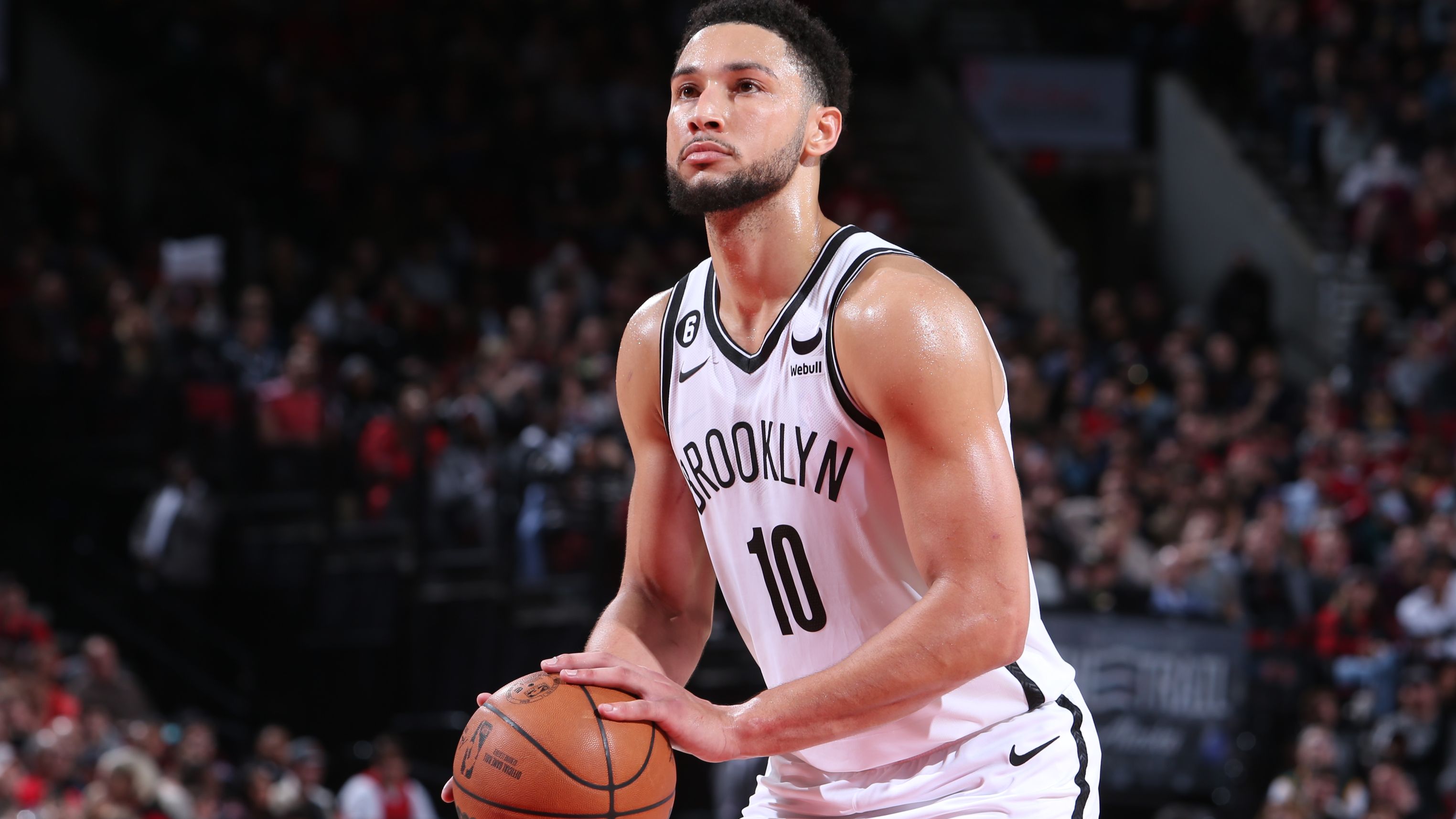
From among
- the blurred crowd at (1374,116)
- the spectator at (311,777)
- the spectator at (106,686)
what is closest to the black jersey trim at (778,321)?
the spectator at (311,777)

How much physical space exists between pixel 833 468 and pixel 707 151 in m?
0.65

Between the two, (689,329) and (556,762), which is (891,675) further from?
(689,329)

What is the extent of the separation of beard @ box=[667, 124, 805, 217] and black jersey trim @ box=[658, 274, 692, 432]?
0.33 metres

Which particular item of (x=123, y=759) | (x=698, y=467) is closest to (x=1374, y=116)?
(x=123, y=759)

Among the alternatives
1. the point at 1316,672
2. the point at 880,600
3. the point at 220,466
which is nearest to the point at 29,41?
the point at 220,466

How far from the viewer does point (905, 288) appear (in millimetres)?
3324

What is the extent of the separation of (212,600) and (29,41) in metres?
7.56

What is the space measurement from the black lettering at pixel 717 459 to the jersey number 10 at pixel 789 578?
0.12 metres

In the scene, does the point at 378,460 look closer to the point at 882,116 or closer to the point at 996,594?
the point at 996,594

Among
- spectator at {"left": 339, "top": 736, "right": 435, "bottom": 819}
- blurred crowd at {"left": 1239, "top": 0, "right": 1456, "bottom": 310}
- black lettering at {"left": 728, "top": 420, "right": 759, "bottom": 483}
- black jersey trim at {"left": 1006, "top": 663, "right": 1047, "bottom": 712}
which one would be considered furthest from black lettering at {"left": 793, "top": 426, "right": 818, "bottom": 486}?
blurred crowd at {"left": 1239, "top": 0, "right": 1456, "bottom": 310}

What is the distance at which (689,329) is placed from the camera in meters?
3.79

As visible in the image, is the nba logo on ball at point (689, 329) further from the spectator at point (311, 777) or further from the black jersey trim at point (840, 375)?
the spectator at point (311, 777)

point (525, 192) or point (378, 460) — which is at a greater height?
point (525, 192)

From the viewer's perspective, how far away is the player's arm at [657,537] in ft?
12.8
